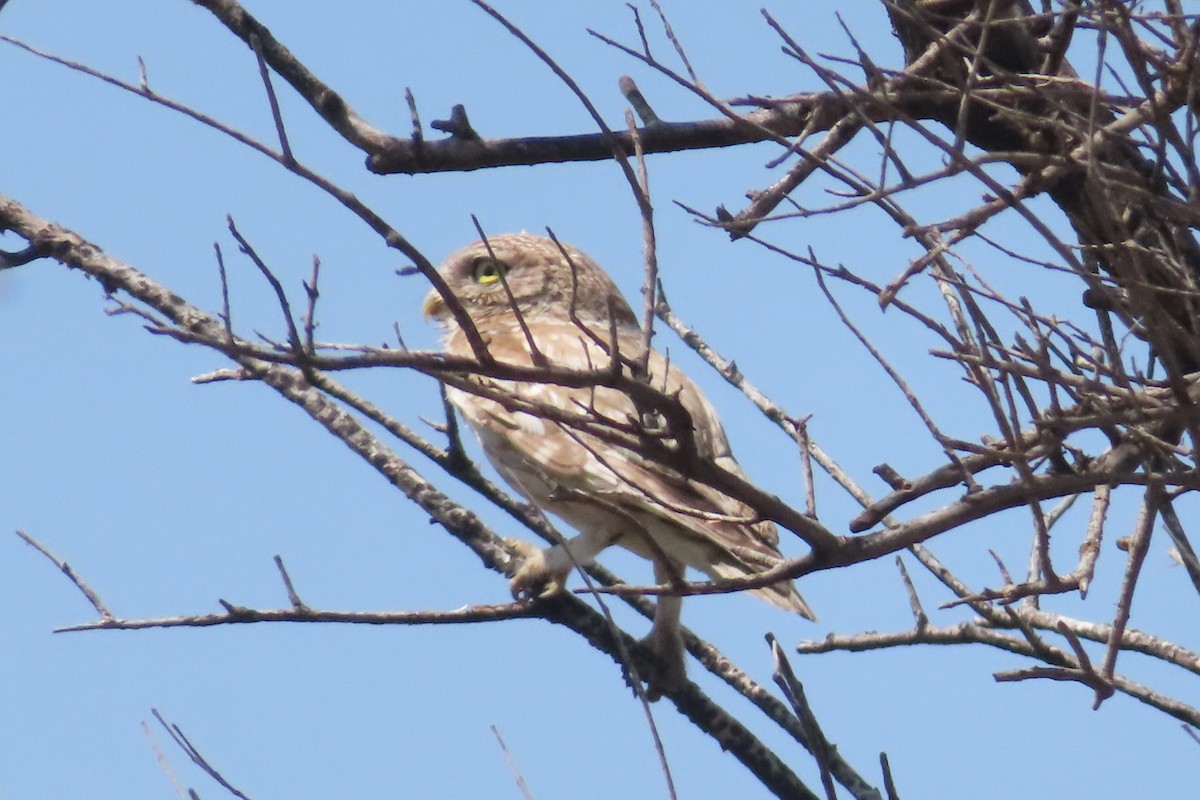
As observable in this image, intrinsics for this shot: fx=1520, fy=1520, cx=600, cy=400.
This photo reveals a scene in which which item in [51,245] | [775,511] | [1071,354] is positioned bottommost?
[775,511]

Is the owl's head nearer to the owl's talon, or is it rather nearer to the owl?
the owl

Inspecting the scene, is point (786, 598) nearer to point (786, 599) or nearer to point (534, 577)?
point (786, 599)

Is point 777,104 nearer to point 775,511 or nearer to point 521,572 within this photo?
point 775,511

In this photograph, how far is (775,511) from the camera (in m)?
2.69

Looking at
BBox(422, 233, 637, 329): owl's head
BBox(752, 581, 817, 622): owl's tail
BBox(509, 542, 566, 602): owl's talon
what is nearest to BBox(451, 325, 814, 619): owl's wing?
BBox(752, 581, 817, 622): owl's tail

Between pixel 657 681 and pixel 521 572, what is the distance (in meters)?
0.58

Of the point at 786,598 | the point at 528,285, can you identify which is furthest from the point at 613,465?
the point at 528,285

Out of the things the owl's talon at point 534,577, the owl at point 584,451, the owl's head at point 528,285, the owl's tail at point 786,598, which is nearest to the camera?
the owl at point 584,451

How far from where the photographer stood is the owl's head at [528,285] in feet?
22.4

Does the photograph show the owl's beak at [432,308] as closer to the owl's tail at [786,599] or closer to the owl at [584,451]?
the owl at [584,451]

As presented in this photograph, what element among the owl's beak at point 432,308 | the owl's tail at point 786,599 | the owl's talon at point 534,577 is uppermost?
the owl's beak at point 432,308

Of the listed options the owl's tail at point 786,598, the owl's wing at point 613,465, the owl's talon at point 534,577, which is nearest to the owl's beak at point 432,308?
the owl's wing at point 613,465

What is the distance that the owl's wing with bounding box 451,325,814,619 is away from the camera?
438 centimetres

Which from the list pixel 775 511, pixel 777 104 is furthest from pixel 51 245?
pixel 775 511
